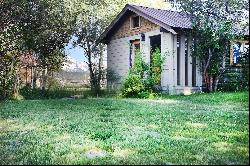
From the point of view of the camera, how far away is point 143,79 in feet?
50.3

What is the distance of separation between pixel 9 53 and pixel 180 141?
37.9 feet

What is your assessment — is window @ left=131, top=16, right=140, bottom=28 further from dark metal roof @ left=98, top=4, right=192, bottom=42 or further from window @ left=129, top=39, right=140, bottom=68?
Answer: window @ left=129, top=39, right=140, bottom=68

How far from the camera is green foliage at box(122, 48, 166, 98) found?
14.8 metres

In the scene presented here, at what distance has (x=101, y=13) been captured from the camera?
21.6 m

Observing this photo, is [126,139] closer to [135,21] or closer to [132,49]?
[132,49]

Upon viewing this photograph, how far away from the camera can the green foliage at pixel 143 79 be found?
48.4 ft

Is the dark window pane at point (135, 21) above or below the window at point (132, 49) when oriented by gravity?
above

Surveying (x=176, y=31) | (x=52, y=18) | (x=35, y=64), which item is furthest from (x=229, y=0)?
(x=35, y=64)

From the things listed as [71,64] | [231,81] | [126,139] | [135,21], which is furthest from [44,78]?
[126,139]

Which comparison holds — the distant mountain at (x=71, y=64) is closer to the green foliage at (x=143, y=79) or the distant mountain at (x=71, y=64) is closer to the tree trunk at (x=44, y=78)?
the tree trunk at (x=44, y=78)

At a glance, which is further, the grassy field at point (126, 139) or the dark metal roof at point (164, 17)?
the dark metal roof at point (164, 17)

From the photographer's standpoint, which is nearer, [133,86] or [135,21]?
[133,86]

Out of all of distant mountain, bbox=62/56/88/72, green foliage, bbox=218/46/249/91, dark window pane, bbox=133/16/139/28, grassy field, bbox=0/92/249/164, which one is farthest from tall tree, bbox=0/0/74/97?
green foliage, bbox=218/46/249/91

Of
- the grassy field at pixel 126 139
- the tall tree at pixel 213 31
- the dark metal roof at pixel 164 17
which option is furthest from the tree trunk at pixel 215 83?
the grassy field at pixel 126 139
